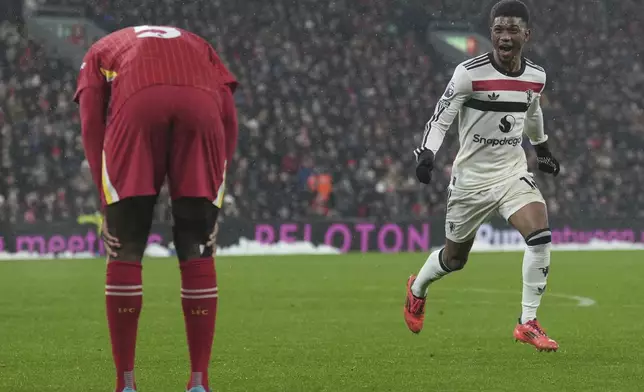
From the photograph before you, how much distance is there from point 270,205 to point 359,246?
80.9 inches

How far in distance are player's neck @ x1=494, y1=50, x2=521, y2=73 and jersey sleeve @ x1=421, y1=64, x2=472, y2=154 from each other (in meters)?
0.24

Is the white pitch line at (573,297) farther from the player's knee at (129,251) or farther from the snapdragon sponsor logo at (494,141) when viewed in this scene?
the player's knee at (129,251)

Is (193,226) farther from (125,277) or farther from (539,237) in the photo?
(539,237)

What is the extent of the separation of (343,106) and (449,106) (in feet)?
69.0

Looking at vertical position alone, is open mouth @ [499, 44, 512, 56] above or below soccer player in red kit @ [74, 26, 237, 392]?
above

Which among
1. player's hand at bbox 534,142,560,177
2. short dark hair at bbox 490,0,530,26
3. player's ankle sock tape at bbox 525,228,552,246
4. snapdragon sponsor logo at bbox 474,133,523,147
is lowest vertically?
player's ankle sock tape at bbox 525,228,552,246

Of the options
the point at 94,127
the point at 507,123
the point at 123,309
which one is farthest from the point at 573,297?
the point at 94,127

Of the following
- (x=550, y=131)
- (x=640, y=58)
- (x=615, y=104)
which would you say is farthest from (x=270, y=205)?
(x=640, y=58)

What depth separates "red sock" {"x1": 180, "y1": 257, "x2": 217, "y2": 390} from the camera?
16.3ft

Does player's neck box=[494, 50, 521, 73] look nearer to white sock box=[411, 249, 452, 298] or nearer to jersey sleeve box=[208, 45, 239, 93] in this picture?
white sock box=[411, 249, 452, 298]

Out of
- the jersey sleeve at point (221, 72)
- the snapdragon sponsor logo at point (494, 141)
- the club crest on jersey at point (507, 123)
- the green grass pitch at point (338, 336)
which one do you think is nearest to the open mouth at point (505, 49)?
the club crest on jersey at point (507, 123)

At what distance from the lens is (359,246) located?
2455 centimetres

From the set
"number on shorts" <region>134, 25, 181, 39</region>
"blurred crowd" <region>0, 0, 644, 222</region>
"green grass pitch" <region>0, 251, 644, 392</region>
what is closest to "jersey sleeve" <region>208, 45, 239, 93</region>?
"number on shorts" <region>134, 25, 181, 39</region>

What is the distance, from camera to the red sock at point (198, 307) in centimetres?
Result: 497
